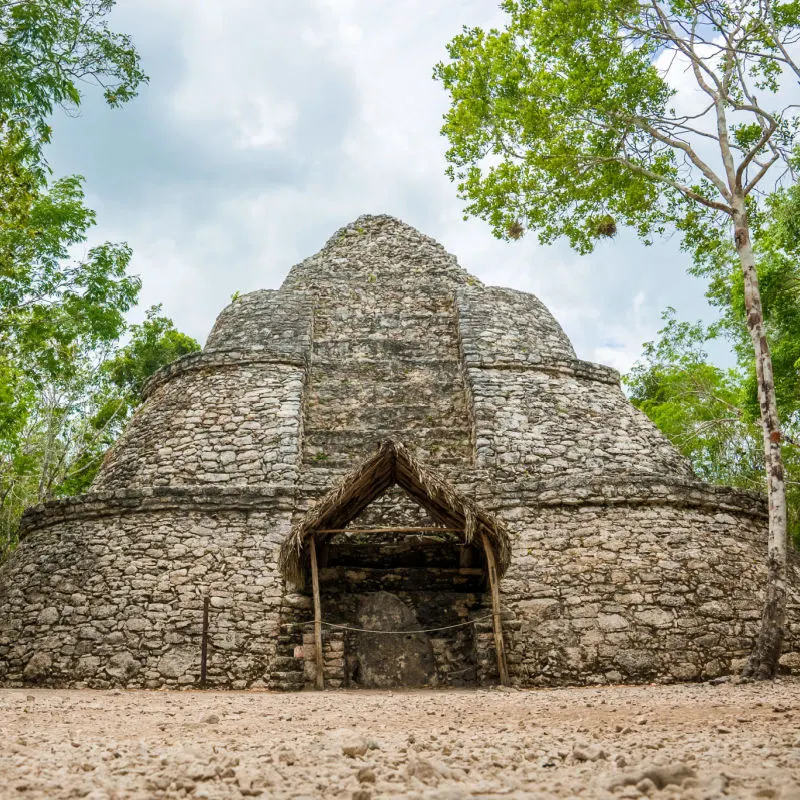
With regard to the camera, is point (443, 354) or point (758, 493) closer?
point (758, 493)

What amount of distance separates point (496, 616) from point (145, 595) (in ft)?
12.8

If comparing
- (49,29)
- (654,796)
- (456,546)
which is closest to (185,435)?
(456,546)

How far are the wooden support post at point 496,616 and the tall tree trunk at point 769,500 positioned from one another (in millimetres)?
2414

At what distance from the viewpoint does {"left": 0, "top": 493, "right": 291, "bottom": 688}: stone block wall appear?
695 cm

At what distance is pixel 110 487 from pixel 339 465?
319 centimetres

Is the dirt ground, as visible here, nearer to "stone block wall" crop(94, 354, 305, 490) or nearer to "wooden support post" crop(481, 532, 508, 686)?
"wooden support post" crop(481, 532, 508, 686)

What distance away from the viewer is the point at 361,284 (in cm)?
1309

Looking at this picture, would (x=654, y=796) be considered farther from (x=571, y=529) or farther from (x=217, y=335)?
(x=217, y=335)

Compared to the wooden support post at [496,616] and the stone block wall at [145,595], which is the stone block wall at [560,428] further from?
the stone block wall at [145,595]

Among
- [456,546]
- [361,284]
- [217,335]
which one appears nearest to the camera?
[456,546]

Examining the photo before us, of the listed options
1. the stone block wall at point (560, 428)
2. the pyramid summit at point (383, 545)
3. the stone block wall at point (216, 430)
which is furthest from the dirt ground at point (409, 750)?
the stone block wall at point (560, 428)

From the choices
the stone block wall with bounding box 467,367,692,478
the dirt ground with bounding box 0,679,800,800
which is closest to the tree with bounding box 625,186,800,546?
the stone block wall with bounding box 467,367,692,478

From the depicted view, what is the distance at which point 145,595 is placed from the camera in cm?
741

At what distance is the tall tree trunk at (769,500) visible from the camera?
21.5 feet
